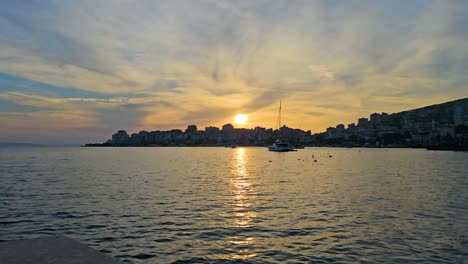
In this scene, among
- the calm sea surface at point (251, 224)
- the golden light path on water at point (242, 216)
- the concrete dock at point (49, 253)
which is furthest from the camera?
the golden light path on water at point (242, 216)

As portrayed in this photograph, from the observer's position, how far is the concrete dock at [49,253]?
480 inches

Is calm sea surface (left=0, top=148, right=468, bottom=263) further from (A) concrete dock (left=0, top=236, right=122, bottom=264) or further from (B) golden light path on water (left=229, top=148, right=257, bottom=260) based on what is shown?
(A) concrete dock (left=0, top=236, right=122, bottom=264)

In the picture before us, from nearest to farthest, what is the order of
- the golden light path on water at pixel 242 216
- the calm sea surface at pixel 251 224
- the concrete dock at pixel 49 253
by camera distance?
the concrete dock at pixel 49 253 → the calm sea surface at pixel 251 224 → the golden light path on water at pixel 242 216

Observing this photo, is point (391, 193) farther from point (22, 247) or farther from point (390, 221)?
point (22, 247)

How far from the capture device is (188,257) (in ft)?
57.3

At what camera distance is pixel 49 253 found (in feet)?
43.0

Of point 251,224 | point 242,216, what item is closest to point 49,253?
point 251,224

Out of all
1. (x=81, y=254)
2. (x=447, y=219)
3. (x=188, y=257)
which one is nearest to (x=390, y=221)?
(x=447, y=219)

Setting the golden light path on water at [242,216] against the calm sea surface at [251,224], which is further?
the golden light path on water at [242,216]

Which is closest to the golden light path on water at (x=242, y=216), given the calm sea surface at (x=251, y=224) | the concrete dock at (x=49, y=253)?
the calm sea surface at (x=251, y=224)

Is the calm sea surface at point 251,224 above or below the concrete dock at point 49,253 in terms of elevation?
below

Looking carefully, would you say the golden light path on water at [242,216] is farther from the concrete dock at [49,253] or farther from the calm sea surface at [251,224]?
the concrete dock at [49,253]

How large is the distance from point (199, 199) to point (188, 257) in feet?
63.7

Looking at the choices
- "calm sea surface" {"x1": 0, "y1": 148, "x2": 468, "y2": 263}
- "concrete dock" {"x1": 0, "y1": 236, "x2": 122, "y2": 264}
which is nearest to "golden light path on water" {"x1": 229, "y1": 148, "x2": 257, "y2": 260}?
"calm sea surface" {"x1": 0, "y1": 148, "x2": 468, "y2": 263}
